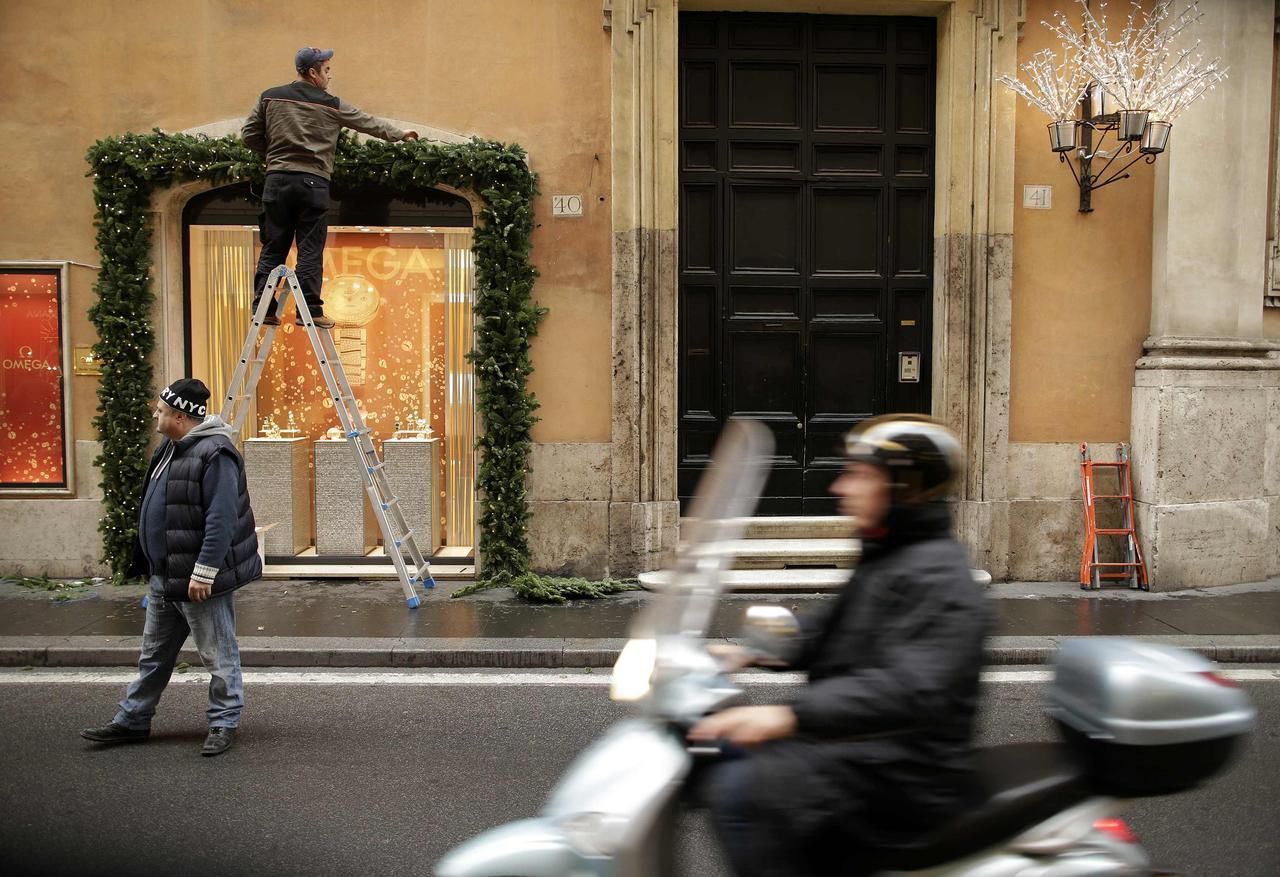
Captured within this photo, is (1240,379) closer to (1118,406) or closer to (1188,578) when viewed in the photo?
(1118,406)

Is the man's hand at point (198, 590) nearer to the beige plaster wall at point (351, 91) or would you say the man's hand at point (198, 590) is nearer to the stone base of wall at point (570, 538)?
the stone base of wall at point (570, 538)

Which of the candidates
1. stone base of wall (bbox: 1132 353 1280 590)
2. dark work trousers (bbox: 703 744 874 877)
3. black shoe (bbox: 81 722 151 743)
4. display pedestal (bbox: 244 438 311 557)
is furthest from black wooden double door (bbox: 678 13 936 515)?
dark work trousers (bbox: 703 744 874 877)

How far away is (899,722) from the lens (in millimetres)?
2219

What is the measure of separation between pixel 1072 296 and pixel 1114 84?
71.1 inches

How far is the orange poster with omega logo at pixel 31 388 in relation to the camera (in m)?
8.78

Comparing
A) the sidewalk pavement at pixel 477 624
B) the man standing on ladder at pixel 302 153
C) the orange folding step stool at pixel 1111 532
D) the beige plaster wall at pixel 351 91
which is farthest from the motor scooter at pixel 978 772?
the orange folding step stool at pixel 1111 532

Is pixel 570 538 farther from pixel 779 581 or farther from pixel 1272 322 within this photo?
pixel 1272 322

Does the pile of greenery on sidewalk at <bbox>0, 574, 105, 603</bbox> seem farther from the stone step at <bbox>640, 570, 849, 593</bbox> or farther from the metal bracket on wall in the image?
the metal bracket on wall

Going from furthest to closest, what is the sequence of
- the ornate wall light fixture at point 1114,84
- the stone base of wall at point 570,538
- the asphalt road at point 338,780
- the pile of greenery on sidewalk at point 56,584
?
1. the stone base of wall at point 570,538
2. the ornate wall light fixture at point 1114,84
3. the pile of greenery on sidewalk at point 56,584
4. the asphalt road at point 338,780

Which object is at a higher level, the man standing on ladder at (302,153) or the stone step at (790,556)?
the man standing on ladder at (302,153)

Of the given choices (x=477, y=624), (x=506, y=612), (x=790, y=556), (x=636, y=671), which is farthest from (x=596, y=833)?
(x=790, y=556)

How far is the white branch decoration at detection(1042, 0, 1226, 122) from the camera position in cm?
837

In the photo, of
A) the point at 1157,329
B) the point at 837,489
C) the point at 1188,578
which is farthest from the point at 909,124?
the point at 837,489

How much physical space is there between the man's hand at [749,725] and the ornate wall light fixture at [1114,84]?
302 inches
